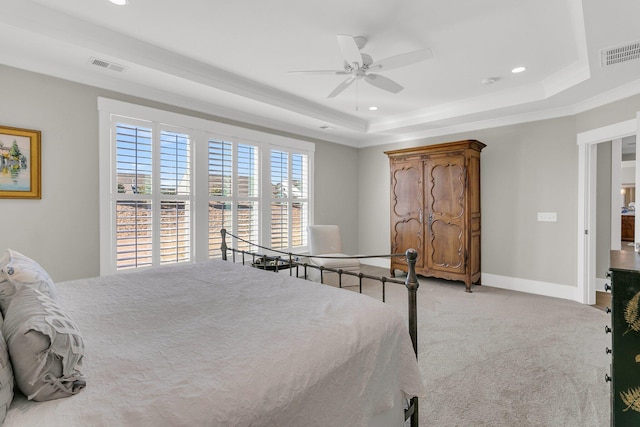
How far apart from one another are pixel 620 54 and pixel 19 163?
221 inches

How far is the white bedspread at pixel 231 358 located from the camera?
843 millimetres

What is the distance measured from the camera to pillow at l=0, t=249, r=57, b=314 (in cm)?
111

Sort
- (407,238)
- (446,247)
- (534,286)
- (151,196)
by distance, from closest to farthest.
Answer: (151,196), (534,286), (446,247), (407,238)

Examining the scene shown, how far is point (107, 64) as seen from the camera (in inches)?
119

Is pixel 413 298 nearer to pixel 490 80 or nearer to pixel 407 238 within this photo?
pixel 490 80

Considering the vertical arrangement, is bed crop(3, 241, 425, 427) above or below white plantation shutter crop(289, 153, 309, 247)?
below

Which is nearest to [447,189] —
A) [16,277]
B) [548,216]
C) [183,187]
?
[548,216]

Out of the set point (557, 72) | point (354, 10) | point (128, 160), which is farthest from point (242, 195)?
point (557, 72)

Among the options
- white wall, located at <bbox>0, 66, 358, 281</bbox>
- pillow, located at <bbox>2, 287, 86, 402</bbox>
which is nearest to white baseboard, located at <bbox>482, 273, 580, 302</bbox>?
pillow, located at <bbox>2, 287, 86, 402</bbox>

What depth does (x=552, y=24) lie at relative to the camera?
8.81 feet

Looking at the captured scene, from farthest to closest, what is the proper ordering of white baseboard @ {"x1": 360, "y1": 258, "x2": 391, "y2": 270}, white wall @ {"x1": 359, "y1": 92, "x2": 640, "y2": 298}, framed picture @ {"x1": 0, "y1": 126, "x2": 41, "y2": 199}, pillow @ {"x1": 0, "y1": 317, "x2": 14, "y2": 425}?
white baseboard @ {"x1": 360, "y1": 258, "x2": 391, "y2": 270}
white wall @ {"x1": 359, "y1": 92, "x2": 640, "y2": 298}
framed picture @ {"x1": 0, "y1": 126, "x2": 41, "y2": 199}
pillow @ {"x1": 0, "y1": 317, "x2": 14, "y2": 425}

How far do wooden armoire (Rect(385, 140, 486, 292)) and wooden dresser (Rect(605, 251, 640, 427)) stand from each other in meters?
3.08

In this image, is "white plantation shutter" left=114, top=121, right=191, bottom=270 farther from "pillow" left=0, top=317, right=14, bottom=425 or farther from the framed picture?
"pillow" left=0, top=317, right=14, bottom=425

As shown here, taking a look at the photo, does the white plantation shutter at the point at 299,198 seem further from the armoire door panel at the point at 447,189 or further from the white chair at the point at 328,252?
the armoire door panel at the point at 447,189
